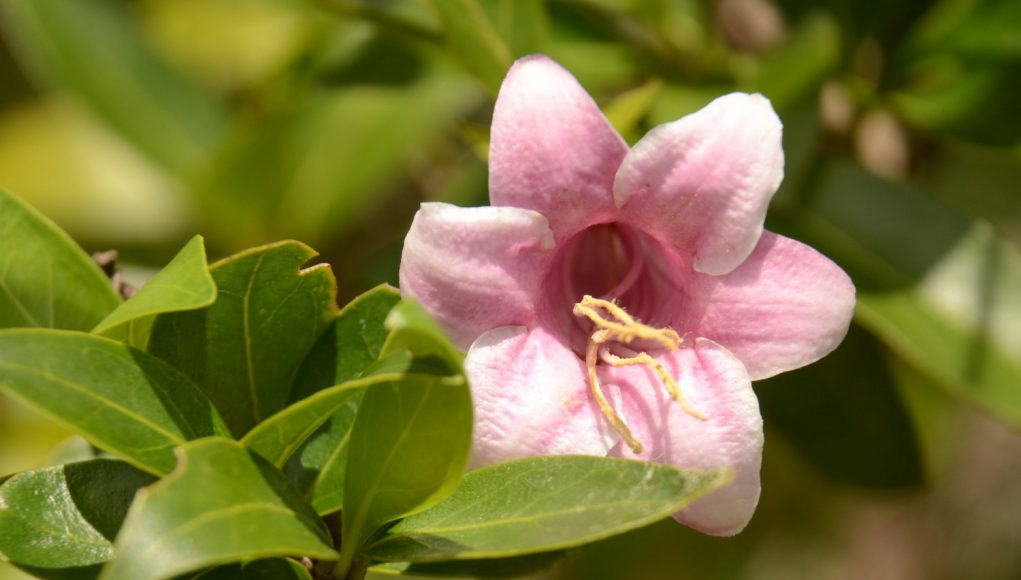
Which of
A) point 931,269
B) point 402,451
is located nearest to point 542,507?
point 402,451

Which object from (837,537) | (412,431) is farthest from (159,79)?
(837,537)

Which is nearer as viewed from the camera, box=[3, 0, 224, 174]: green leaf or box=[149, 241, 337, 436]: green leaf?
box=[149, 241, 337, 436]: green leaf

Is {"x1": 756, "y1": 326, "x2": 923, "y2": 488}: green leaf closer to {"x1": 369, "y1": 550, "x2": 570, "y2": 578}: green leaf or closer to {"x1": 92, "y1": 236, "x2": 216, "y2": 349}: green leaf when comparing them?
{"x1": 369, "y1": 550, "x2": 570, "y2": 578}: green leaf

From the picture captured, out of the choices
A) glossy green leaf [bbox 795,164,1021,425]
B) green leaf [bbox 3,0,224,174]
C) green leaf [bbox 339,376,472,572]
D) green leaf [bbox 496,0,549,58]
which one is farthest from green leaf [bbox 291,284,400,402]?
green leaf [bbox 3,0,224,174]

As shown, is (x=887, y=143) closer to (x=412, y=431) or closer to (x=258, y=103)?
(x=258, y=103)

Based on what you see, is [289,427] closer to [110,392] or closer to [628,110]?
[110,392]

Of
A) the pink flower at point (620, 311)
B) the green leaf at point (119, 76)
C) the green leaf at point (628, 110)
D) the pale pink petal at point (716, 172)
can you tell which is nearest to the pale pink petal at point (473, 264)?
the pink flower at point (620, 311)
